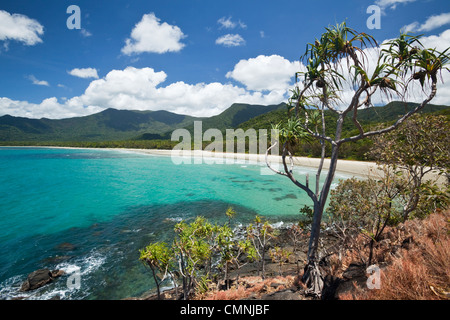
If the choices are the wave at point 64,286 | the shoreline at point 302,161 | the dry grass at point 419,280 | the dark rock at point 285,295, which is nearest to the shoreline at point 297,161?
the shoreline at point 302,161

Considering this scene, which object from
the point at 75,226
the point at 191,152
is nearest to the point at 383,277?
the point at 75,226

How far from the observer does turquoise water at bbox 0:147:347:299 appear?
38.2 ft

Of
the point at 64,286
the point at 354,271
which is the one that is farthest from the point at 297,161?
the point at 64,286

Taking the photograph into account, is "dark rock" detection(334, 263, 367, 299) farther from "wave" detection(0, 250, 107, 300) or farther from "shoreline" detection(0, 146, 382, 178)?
"shoreline" detection(0, 146, 382, 178)

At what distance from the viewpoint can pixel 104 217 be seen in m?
21.4

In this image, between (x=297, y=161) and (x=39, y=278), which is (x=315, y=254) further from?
(x=297, y=161)

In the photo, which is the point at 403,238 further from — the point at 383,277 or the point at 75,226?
the point at 75,226

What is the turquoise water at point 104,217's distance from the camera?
11656mm

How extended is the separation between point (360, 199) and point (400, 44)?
7.98 metres

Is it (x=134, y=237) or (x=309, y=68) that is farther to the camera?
(x=134, y=237)

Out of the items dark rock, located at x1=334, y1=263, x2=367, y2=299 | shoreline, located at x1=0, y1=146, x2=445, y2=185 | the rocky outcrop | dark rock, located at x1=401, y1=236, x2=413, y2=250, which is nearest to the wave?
the rocky outcrop

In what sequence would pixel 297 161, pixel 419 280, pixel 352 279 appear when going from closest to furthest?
1. pixel 419 280
2. pixel 352 279
3. pixel 297 161

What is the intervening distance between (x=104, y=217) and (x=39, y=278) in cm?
1060

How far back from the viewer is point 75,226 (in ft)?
62.6
